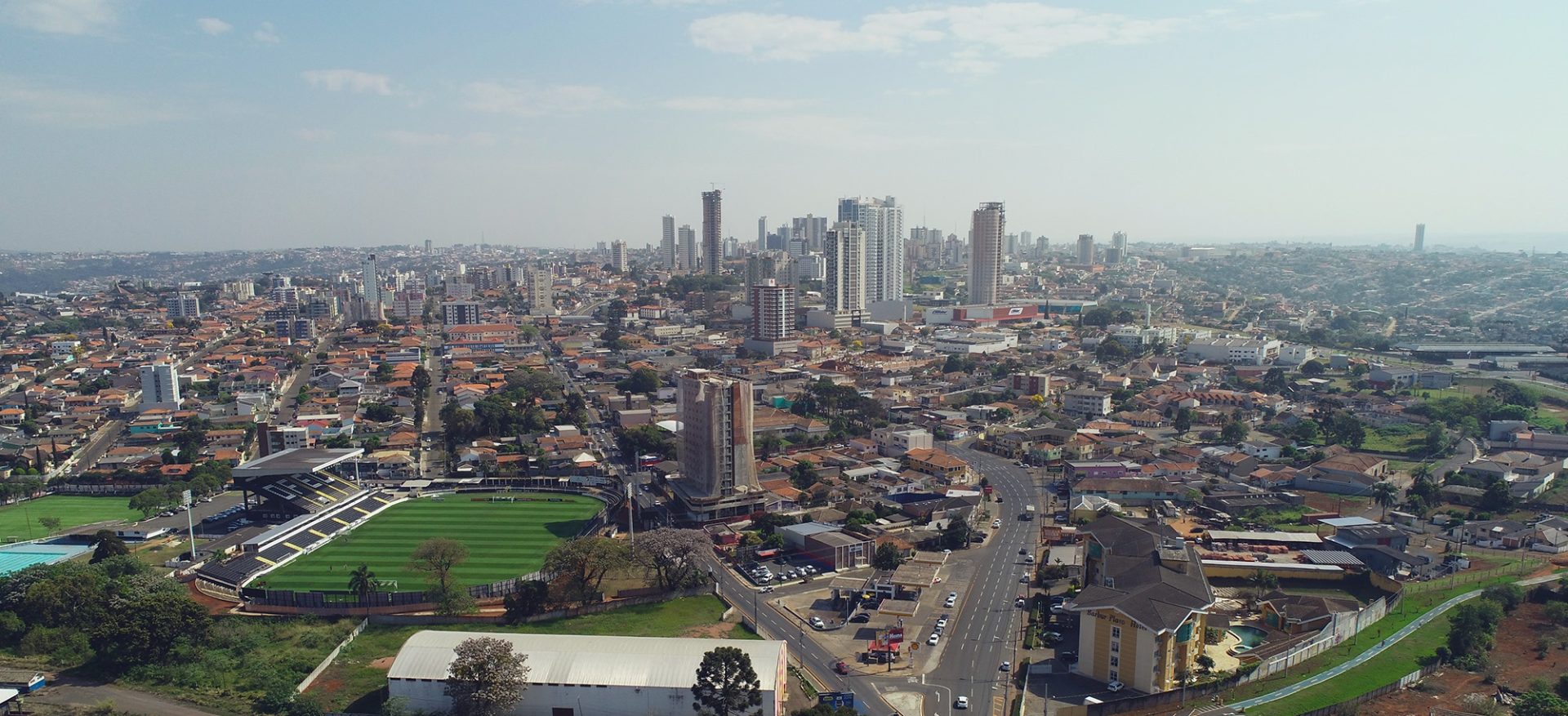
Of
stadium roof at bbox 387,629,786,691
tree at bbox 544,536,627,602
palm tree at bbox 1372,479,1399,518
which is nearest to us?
stadium roof at bbox 387,629,786,691

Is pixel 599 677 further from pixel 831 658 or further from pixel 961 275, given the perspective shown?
pixel 961 275

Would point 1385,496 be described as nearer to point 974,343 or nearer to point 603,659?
point 603,659

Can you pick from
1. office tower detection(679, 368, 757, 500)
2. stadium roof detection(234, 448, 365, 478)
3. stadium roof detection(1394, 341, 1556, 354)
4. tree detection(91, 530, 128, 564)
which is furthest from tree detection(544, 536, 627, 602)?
stadium roof detection(1394, 341, 1556, 354)

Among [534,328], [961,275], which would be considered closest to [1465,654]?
[534,328]

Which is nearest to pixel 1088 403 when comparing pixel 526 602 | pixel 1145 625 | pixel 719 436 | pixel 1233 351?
pixel 1233 351

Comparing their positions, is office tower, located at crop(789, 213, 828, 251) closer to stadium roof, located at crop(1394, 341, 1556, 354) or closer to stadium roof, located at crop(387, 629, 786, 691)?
stadium roof, located at crop(1394, 341, 1556, 354)
